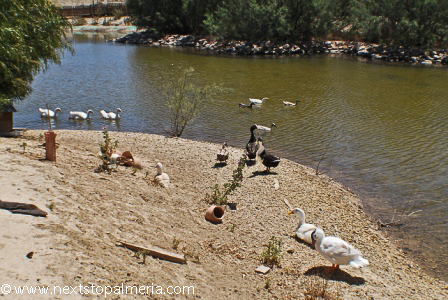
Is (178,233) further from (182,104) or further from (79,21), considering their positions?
(79,21)

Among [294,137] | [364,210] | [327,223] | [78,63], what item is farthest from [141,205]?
[78,63]

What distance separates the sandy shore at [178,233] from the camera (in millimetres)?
5754

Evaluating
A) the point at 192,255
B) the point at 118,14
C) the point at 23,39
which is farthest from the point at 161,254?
the point at 118,14

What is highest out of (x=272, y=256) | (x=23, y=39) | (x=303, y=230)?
(x=23, y=39)

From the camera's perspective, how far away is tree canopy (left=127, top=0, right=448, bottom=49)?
42844mm

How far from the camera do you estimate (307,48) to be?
4797 cm

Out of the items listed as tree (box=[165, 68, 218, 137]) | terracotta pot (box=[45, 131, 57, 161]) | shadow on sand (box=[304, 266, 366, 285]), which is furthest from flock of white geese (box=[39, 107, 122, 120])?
shadow on sand (box=[304, 266, 366, 285])

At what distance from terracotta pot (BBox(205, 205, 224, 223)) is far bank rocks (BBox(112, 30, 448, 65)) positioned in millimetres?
37977

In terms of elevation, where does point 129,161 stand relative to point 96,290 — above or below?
below

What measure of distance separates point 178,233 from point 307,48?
4340cm

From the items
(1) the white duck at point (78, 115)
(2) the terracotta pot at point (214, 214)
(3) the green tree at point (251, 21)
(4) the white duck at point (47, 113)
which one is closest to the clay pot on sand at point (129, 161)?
(2) the terracotta pot at point (214, 214)

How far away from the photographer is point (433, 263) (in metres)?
8.73

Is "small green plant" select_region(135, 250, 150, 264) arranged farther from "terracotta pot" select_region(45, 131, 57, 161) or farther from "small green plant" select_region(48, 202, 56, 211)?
"terracotta pot" select_region(45, 131, 57, 161)

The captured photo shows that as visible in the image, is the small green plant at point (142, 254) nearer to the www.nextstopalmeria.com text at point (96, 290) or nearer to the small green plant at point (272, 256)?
the www.nextstopalmeria.com text at point (96, 290)
